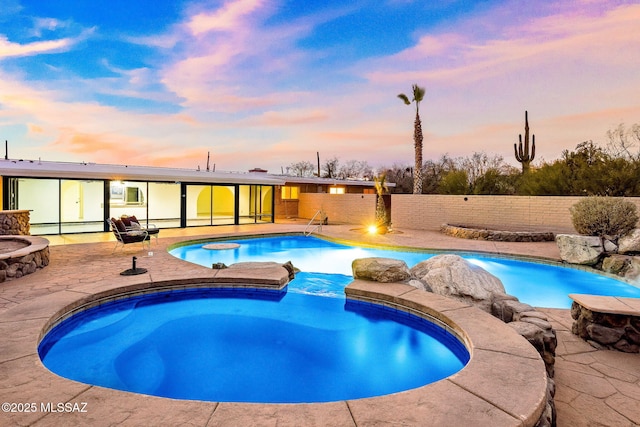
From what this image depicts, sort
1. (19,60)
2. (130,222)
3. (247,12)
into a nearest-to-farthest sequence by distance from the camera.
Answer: (130,222) < (247,12) < (19,60)

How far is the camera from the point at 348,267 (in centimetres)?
912

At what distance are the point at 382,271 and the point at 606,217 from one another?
6838mm

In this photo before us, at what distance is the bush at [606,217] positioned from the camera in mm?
8617

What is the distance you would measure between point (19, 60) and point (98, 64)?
253cm

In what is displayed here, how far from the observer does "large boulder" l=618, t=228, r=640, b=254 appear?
7820 millimetres

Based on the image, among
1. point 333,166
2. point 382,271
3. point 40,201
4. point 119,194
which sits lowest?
point 382,271

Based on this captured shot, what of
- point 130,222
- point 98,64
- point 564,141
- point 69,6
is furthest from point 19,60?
point 564,141

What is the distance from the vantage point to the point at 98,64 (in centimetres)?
1355

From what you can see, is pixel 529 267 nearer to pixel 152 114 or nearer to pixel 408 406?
pixel 408 406

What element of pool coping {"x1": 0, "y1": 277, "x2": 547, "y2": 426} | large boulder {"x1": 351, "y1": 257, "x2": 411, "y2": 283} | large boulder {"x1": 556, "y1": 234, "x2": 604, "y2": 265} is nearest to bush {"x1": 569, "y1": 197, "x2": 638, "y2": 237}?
large boulder {"x1": 556, "y1": 234, "x2": 604, "y2": 265}

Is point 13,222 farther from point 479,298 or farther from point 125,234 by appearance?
point 479,298

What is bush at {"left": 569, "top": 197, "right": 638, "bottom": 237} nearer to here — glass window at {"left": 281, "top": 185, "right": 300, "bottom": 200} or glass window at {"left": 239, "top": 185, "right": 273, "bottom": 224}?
glass window at {"left": 239, "top": 185, "right": 273, "bottom": 224}

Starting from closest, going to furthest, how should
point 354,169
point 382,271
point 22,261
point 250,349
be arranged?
point 250,349 → point 382,271 → point 22,261 → point 354,169

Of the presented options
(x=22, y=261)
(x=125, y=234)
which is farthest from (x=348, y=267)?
(x=22, y=261)
